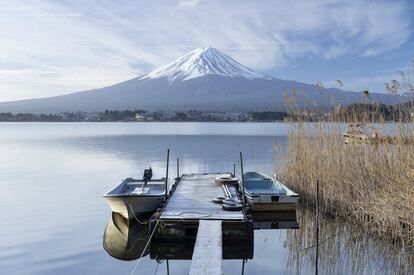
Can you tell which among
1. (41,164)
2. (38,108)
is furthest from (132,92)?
(41,164)

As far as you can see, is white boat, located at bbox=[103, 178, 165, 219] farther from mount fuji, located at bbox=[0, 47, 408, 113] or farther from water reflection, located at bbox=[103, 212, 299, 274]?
mount fuji, located at bbox=[0, 47, 408, 113]

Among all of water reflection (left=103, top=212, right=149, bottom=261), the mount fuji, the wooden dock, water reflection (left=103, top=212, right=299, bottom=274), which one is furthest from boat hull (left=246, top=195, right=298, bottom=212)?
the mount fuji

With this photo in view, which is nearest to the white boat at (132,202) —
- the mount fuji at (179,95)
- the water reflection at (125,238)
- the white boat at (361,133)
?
the water reflection at (125,238)

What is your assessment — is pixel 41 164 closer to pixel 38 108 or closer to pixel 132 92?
pixel 132 92

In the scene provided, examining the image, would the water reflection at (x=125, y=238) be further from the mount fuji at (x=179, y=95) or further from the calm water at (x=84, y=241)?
the mount fuji at (x=179, y=95)

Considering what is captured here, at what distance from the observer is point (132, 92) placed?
496 ft

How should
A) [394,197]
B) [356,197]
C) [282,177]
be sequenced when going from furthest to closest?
[282,177] < [356,197] < [394,197]

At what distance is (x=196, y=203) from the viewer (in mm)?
9328

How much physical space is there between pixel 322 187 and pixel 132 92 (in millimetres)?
144197

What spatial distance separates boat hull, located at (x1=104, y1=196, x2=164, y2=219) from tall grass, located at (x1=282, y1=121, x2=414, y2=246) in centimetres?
346

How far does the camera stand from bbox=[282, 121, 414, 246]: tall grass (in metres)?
7.62

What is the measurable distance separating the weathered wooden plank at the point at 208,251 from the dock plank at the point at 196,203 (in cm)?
48

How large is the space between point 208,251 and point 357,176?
440cm

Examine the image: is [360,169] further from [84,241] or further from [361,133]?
[84,241]
